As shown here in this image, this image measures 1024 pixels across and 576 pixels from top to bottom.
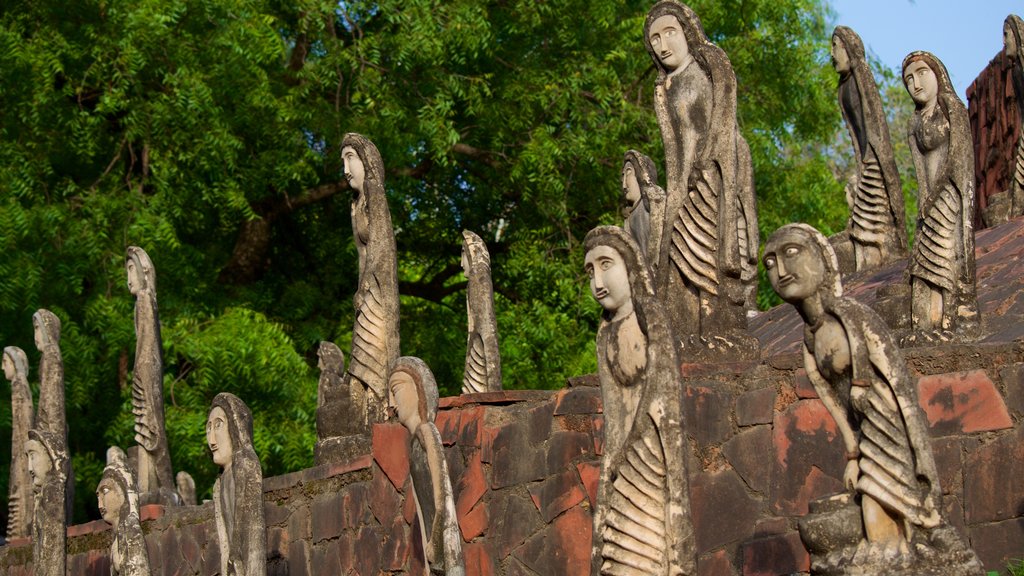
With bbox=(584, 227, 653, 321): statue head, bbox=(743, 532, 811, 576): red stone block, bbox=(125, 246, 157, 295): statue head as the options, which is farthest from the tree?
bbox=(584, 227, 653, 321): statue head

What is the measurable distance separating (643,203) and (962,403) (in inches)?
150

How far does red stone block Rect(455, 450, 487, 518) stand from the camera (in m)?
10.2

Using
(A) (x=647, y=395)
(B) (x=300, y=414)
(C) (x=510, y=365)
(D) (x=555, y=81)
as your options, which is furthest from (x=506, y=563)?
(D) (x=555, y=81)

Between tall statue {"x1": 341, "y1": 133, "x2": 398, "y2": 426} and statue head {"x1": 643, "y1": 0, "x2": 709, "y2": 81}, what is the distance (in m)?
2.52

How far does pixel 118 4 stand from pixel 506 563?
995 cm

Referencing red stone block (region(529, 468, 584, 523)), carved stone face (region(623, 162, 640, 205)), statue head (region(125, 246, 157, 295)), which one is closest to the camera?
red stone block (region(529, 468, 584, 523))

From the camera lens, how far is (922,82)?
1119 centimetres

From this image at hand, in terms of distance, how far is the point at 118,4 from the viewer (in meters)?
17.9

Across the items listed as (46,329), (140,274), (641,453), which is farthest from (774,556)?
(46,329)

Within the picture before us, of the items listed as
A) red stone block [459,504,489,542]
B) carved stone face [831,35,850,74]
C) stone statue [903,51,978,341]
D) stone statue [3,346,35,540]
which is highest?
carved stone face [831,35,850,74]

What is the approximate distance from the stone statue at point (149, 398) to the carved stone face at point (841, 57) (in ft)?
19.6

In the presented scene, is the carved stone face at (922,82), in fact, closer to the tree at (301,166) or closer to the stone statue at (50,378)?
the tree at (301,166)

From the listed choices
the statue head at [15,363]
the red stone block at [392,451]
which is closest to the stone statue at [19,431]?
the statue head at [15,363]

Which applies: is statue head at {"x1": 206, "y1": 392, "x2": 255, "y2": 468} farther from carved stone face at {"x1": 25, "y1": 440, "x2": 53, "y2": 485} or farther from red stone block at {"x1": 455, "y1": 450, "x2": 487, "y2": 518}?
carved stone face at {"x1": 25, "y1": 440, "x2": 53, "y2": 485}
